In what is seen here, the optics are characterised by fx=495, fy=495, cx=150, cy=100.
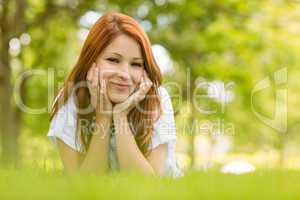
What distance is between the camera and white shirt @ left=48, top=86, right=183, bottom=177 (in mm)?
3639

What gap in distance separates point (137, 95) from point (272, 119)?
24947mm

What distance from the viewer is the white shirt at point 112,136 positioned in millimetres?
3639

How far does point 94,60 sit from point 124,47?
263 mm

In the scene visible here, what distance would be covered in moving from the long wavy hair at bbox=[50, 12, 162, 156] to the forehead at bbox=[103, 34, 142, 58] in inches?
1.0

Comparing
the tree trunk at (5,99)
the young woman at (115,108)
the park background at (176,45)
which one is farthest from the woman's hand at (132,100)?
the tree trunk at (5,99)

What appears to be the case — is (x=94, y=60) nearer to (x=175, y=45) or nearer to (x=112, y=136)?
(x=112, y=136)

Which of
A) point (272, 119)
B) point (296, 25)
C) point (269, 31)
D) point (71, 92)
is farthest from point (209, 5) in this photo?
point (272, 119)

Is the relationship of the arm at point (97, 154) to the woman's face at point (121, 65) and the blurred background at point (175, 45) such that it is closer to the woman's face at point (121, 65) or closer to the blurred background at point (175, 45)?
the woman's face at point (121, 65)

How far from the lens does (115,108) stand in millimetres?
3541

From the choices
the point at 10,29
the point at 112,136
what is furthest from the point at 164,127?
the point at 10,29

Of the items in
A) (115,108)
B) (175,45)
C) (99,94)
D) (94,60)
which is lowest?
(115,108)

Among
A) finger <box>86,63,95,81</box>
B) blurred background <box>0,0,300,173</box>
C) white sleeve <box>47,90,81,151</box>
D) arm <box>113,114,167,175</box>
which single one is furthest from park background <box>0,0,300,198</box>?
arm <box>113,114,167,175</box>

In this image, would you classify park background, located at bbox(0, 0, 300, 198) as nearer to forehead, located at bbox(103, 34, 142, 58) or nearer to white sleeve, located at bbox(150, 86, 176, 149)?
white sleeve, located at bbox(150, 86, 176, 149)

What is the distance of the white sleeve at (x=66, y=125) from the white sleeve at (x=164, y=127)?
58 centimetres
